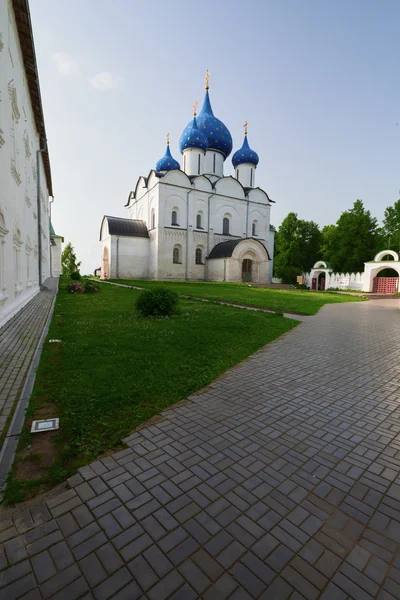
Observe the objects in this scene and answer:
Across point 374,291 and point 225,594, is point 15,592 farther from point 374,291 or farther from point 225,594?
point 374,291

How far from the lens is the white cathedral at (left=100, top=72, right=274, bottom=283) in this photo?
35281 millimetres

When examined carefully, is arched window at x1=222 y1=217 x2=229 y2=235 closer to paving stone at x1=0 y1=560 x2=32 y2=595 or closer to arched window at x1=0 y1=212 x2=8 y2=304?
arched window at x1=0 y1=212 x2=8 y2=304

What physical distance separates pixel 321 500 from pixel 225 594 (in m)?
1.13

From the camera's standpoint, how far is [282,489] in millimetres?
2559

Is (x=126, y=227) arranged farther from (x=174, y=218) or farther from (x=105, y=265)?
(x=105, y=265)

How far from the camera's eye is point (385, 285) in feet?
105

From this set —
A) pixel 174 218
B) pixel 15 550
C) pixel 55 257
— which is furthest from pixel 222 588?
pixel 55 257

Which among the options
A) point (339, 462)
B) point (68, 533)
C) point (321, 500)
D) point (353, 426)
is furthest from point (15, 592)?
point (353, 426)

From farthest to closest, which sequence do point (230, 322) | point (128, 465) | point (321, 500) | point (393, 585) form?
point (230, 322), point (128, 465), point (321, 500), point (393, 585)

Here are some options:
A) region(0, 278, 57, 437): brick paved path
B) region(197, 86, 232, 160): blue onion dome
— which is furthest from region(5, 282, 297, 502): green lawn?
region(197, 86, 232, 160): blue onion dome

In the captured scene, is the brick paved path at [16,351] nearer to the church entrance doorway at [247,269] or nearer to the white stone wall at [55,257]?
the white stone wall at [55,257]

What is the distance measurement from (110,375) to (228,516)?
2.99 meters

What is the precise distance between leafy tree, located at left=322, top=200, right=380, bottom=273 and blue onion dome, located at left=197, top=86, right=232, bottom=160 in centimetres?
1987

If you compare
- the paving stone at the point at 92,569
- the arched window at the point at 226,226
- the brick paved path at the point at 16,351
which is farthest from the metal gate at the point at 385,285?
the paving stone at the point at 92,569
